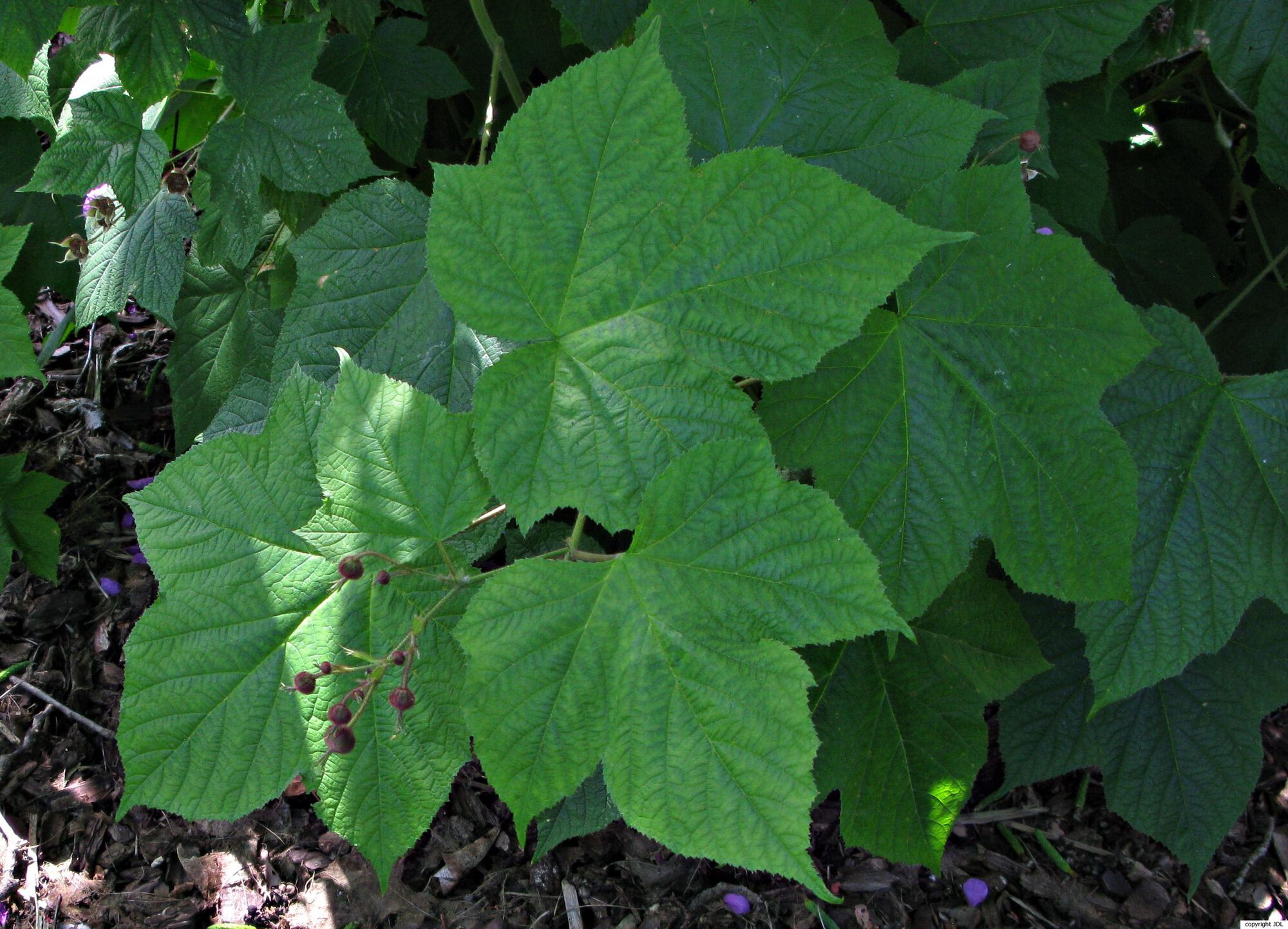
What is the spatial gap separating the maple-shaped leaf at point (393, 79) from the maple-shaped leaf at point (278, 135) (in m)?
0.31

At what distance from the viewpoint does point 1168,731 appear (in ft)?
8.11

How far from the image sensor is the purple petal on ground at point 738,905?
2.71 metres

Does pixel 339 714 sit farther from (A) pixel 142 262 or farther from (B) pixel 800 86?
(A) pixel 142 262

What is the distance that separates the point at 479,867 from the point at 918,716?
4.84ft

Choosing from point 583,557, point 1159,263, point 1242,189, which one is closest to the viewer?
point 583,557

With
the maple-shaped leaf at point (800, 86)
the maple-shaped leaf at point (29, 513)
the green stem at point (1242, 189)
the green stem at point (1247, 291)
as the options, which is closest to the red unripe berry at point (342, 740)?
the maple-shaped leaf at point (800, 86)

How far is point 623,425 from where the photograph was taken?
1368 millimetres

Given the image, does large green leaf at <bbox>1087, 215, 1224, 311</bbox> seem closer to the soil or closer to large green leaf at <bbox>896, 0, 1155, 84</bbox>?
large green leaf at <bbox>896, 0, 1155, 84</bbox>

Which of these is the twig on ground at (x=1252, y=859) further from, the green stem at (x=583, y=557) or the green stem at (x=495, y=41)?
the green stem at (x=495, y=41)

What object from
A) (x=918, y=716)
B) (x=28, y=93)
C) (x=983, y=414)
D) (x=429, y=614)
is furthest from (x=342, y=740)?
(x=28, y=93)

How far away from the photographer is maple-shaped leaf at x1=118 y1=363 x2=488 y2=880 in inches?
55.7

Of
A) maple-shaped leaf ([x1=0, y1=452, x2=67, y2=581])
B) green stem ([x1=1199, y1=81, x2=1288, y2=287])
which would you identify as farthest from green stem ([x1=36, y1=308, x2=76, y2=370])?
green stem ([x1=1199, y1=81, x2=1288, y2=287])

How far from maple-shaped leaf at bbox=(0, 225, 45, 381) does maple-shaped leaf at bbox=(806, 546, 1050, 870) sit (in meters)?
2.07

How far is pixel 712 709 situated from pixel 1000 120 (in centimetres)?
124
